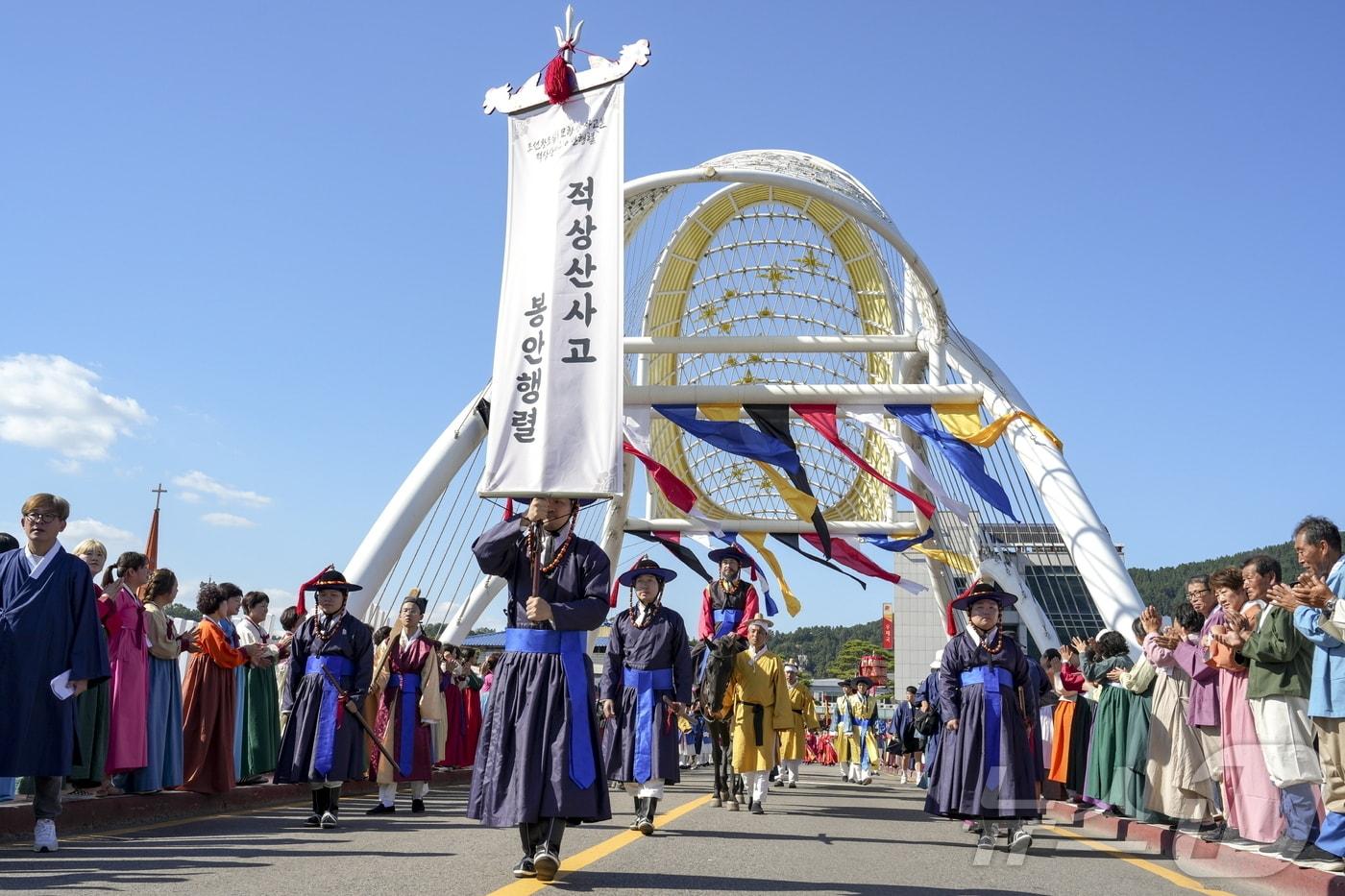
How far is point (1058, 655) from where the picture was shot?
15.2m

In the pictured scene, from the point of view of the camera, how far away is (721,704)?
12234 millimetres

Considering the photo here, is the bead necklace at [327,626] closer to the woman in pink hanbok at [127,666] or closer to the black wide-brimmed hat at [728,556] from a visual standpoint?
the woman in pink hanbok at [127,666]

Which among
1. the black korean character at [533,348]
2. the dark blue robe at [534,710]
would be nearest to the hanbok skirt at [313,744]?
the dark blue robe at [534,710]

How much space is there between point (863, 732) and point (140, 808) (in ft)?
50.3

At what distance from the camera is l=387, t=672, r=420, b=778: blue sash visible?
1071cm

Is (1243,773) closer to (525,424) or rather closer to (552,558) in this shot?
(552,558)

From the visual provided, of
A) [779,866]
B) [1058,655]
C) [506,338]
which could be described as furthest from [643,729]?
[1058,655]

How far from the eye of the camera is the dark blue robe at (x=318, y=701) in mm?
9094

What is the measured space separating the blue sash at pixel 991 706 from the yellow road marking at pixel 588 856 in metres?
2.33

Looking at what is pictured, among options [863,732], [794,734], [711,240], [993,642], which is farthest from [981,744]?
[711,240]

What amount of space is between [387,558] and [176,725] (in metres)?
9.92

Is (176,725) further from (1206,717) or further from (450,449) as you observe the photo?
(450,449)

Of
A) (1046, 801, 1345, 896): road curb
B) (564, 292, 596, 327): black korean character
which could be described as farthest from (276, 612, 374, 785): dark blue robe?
(1046, 801, 1345, 896): road curb

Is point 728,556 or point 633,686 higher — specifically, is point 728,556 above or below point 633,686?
above
